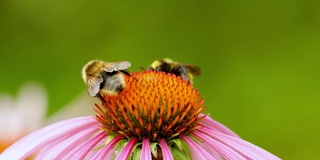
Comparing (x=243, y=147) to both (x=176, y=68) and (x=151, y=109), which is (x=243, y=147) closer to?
(x=151, y=109)

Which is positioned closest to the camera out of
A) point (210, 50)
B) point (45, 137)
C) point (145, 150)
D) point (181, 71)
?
point (145, 150)

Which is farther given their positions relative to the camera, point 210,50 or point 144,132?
point 210,50

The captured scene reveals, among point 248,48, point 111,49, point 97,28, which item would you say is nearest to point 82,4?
point 97,28

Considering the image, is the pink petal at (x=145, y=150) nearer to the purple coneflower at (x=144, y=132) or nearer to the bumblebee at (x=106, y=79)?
the purple coneflower at (x=144, y=132)

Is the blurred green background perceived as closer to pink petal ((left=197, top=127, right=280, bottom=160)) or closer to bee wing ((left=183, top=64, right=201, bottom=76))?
bee wing ((left=183, top=64, right=201, bottom=76))

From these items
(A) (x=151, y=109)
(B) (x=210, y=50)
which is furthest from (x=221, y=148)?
(B) (x=210, y=50)

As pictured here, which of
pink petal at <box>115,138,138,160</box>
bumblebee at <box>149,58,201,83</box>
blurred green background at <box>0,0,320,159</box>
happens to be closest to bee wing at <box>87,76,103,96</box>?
pink petal at <box>115,138,138,160</box>
